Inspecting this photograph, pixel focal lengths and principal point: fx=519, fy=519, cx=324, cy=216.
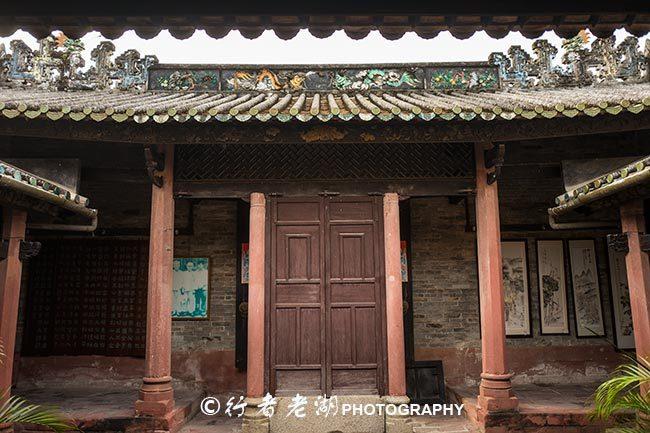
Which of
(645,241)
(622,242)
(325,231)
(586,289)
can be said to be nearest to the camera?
(645,241)

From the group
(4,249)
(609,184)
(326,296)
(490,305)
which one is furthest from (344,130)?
(4,249)

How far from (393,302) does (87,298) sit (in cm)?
479

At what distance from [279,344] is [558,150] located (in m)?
4.26

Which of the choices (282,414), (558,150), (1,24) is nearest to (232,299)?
(282,414)

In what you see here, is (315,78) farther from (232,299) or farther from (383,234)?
(232,299)

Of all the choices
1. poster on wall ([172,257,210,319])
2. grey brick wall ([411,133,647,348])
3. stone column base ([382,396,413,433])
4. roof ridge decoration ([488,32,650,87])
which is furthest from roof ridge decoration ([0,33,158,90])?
stone column base ([382,396,413,433])

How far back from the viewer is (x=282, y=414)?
232 inches

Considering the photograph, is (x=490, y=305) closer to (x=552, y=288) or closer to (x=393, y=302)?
(x=393, y=302)

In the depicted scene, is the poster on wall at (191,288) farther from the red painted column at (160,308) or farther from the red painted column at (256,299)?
the red painted column at (256,299)

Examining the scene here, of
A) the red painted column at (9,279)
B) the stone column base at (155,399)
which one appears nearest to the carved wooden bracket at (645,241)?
the stone column base at (155,399)

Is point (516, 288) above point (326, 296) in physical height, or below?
above

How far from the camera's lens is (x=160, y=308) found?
5.92 meters

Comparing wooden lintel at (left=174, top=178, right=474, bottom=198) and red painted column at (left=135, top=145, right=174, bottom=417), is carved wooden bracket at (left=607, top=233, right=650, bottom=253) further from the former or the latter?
red painted column at (left=135, top=145, right=174, bottom=417)

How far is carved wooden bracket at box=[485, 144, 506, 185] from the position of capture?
5.94 metres
